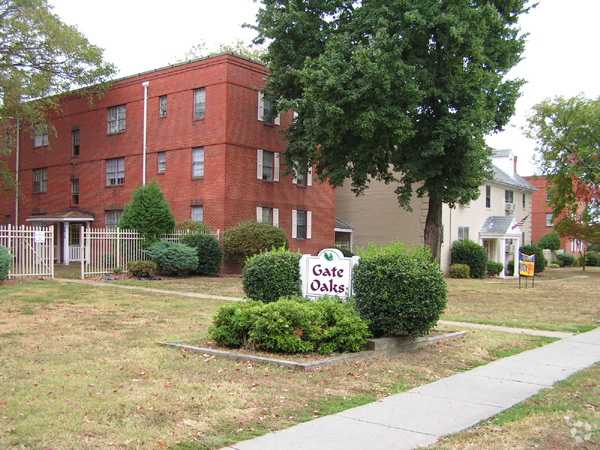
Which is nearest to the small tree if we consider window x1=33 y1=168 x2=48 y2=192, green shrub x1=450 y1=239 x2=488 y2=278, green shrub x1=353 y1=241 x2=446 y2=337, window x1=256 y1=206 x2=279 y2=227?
window x1=256 y1=206 x2=279 y2=227

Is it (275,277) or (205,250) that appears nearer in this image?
(275,277)

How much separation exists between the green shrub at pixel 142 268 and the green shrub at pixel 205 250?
263 centimetres

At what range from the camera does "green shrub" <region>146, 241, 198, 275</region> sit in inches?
956

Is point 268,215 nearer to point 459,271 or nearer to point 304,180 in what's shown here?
point 304,180

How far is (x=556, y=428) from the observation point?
5691 mm

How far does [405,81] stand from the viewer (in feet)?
67.3

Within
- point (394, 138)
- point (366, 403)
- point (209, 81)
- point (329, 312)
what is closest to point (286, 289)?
point (329, 312)

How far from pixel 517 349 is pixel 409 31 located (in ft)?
45.7

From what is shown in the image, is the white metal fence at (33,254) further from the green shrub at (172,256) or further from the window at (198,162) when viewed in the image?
the window at (198,162)

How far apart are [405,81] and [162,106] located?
14.7 meters

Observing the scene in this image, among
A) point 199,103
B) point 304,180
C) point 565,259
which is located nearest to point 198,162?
point 199,103

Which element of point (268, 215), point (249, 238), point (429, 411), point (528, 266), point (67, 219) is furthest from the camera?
point (67, 219)

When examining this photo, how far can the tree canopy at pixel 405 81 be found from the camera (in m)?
20.3

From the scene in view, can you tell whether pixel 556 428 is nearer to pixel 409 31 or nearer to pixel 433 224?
pixel 409 31
